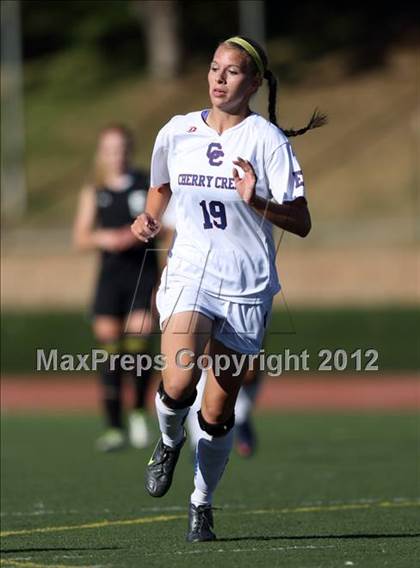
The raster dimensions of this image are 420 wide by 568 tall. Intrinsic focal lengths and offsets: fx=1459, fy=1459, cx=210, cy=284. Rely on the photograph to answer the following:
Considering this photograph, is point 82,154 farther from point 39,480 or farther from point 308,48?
point 39,480

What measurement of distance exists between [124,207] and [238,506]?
13.6 ft

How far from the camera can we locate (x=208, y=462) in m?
6.67

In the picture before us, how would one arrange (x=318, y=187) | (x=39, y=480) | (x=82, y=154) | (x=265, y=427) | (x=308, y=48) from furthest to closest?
1. (x=308, y=48)
2. (x=82, y=154)
3. (x=318, y=187)
4. (x=265, y=427)
5. (x=39, y=480)

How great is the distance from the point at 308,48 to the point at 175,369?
110 ft

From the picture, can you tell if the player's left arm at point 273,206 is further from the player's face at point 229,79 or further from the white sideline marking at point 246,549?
the white sideline marking at point 246,549

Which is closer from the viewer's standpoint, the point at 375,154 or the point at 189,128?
the point at 189,128

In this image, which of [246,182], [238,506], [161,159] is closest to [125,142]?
[238,506]

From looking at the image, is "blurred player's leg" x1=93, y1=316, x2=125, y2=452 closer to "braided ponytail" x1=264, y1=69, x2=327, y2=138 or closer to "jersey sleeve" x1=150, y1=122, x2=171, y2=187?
"jersey sleeve" x1=150, y1=122, x2=171, y2=187

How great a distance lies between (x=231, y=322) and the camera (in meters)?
6.43

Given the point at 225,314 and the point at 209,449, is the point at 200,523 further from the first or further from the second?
the point at 225,314

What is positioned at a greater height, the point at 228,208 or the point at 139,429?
the point at 228,208

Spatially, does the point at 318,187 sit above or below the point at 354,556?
below

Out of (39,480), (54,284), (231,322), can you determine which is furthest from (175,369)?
(54,284)

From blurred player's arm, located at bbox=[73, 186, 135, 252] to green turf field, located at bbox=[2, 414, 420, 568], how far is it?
1651 mm
